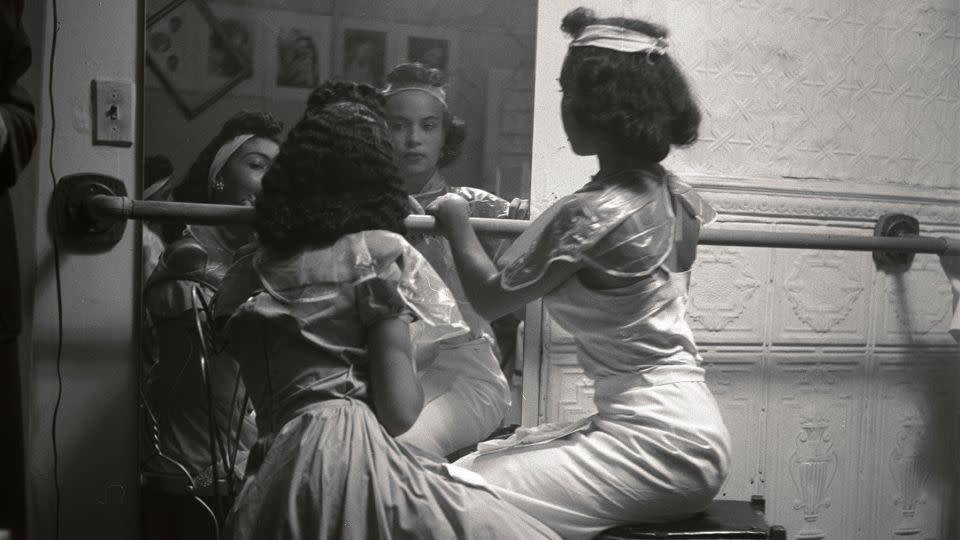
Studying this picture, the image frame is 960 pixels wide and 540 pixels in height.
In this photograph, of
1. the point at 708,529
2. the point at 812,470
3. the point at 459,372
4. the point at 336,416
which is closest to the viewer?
the point at 336,416

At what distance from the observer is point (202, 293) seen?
1568 mm

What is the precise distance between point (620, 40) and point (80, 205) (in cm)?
87

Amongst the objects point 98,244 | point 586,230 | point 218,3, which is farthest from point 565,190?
point 98,244

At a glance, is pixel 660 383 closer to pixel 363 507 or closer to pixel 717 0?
pixel 363 507

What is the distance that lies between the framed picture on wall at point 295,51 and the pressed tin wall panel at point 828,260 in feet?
1.92

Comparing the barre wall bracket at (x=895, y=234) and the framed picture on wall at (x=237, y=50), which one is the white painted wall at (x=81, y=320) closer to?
the framed picture on wall at (x=237, y=50)

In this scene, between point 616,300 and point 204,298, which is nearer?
point 616,300

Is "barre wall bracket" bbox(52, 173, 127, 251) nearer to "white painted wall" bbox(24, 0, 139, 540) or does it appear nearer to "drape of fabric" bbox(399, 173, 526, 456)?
"white painted wall" bbox(24, 0, 139, 540)

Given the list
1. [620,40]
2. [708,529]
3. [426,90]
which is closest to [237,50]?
[426,90]

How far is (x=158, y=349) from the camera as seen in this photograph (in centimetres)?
164

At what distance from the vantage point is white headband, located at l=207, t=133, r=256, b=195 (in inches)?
61.2

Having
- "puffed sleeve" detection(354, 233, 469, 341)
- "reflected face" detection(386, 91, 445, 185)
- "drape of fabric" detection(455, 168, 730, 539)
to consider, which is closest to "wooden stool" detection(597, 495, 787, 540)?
"drape of fabric" detection(455, 168, 730, 539)

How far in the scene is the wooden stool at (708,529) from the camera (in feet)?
4.58

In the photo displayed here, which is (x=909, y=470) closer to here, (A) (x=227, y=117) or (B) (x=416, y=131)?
(B) (x=416, y=131)
